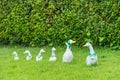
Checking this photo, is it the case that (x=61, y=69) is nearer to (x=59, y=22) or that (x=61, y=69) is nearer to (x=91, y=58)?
(x=91, y=58)

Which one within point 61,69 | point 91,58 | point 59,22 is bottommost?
point 59,22

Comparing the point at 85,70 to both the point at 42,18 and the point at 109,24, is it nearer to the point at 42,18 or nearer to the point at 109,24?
the point at 109,24

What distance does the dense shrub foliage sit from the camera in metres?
8.31

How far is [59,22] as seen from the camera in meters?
8.88

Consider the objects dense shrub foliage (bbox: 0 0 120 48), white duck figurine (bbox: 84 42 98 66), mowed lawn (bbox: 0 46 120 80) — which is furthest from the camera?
dense shrub foliage (bbox: 0 0 120 48)

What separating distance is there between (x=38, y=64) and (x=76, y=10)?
8.63ft

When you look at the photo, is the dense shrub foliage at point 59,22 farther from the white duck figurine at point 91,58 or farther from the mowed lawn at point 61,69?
the white duck figurine at point 91,58

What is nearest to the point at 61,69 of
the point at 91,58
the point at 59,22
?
the point at 91,58

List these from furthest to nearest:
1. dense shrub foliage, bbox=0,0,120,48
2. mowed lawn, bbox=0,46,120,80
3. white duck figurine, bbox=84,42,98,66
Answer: dense shrub foliage, bbox=0,0,120,48 → white duck figurine, bbox=84,42,98,66 → mowed lawn, bbox=0,46,120,80

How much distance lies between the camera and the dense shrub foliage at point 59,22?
8.31m

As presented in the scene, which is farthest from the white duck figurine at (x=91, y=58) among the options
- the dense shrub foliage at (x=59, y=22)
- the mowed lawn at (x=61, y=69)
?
the dense shrub foliage at (x=59, y=22)

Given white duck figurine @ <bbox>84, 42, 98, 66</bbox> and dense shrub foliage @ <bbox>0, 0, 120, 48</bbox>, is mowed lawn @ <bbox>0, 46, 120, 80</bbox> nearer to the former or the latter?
white duck figurine @ <bbox>84, 42, 98, 66</bbox>

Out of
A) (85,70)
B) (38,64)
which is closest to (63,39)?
(38,64)

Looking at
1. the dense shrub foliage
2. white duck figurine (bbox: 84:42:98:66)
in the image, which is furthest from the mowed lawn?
the dense shrub foliage
